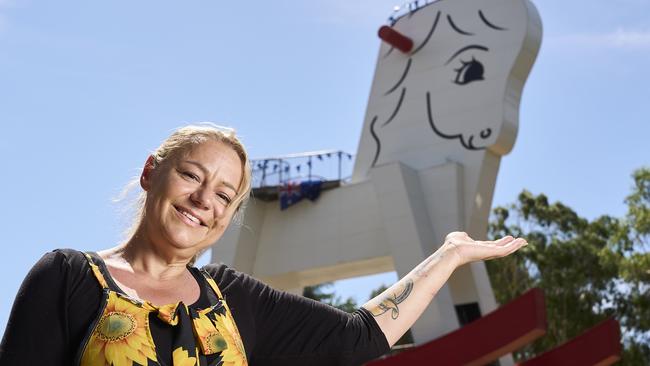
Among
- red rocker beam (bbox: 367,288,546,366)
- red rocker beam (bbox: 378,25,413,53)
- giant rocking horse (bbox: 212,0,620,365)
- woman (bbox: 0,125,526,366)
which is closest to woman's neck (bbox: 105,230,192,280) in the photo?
woman (bbox: 0,125,526,366)

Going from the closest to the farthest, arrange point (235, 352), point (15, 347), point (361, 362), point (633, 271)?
point (15, 347)
point (235, 352)
point (361, 362)
point (633, 271)

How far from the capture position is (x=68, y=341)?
1773mm

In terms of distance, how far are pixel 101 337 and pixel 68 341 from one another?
8 cm

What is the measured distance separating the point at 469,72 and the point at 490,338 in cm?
746

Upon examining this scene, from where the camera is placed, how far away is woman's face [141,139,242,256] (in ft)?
6.41

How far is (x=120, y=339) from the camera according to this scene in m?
1.74

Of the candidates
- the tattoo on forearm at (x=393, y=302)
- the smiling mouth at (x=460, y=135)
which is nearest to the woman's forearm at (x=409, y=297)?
the tattoo on forearm at (x=393, y=302)

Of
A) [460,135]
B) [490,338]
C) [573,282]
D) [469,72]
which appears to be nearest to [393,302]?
[490,338]

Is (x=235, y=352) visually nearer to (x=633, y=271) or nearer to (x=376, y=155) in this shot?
(x=376, y=155)

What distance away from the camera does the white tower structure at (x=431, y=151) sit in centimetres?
1534

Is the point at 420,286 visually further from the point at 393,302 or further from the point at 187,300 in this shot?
the point at 187,300

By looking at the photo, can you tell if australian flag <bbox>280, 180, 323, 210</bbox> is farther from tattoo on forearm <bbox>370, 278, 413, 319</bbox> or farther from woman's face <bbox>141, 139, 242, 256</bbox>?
woman's face <bbox>141, 139, 242, 256</bbox>

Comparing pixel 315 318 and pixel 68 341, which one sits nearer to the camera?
pixel 68 341

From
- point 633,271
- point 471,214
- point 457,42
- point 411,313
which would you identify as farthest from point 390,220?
point 411,313
